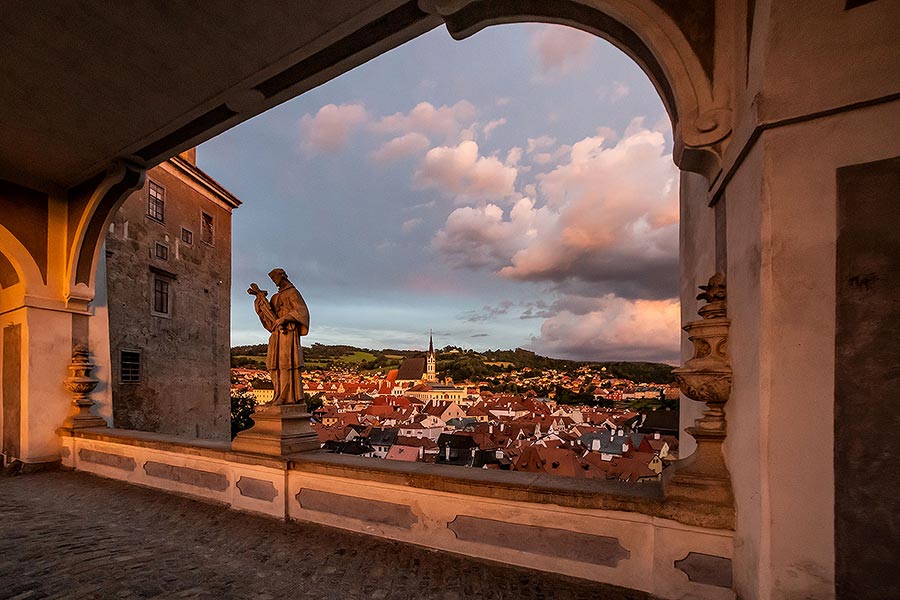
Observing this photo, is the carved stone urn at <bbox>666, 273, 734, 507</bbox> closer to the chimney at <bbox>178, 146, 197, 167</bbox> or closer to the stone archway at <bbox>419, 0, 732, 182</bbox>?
the stone archway at <bbox>419, 0, 732, 182</bbox>

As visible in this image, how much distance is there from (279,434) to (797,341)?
4.22m

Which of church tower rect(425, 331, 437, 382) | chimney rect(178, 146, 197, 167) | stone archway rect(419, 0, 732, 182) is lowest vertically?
church tower rect(425, 331, 437, 382)

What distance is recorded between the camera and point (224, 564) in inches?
132

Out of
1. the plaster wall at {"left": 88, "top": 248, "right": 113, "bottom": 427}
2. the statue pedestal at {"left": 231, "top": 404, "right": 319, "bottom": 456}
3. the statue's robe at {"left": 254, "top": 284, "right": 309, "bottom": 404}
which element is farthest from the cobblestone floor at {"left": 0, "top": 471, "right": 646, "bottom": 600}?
the plaster wall at {"left": 88, "top": 248, "right": 113, "bottom": 427}

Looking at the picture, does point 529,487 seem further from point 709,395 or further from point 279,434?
point 279,434

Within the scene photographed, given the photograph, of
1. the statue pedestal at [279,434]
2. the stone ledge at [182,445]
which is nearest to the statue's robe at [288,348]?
the statue pedestal at [279,434]

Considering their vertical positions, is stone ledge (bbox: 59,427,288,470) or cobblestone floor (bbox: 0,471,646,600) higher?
stone ledge (bbox: 59,427,288,470)

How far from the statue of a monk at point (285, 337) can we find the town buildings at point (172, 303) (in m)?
10.6

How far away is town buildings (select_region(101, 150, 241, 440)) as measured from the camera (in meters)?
13.2

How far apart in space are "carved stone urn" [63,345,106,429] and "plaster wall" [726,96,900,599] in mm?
9039

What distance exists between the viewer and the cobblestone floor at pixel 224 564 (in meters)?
2.91

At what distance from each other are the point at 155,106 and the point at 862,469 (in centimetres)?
706

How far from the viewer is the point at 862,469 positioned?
2029 mm

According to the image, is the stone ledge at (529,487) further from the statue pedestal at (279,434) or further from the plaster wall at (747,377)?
the statue pedestal at (279,434)
